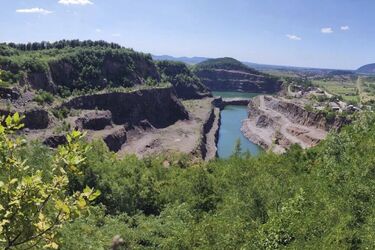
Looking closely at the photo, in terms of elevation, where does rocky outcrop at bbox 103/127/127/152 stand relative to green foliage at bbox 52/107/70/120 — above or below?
below

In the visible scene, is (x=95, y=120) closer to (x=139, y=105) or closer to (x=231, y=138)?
(x=139, y=105)

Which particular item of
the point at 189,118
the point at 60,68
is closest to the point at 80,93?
the point at 60,68

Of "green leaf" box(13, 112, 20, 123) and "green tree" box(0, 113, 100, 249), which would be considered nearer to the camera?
"green tree" box(0, 113, 100, 249)

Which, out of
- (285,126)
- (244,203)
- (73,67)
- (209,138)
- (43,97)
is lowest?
(209,138)

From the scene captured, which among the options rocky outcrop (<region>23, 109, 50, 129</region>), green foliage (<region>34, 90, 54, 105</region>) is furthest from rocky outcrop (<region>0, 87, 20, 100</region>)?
green foliage (<region>34, 90, 54, 105</region>)

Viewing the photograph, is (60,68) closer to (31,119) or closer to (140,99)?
(140,99)

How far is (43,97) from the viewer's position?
10194cm

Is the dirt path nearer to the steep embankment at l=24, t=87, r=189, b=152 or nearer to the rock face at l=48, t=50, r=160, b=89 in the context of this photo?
the steep embankment at l=24, t=87, r=189, b=152

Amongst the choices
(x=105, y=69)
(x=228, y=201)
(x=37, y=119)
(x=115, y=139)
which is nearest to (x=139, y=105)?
(x=105, y=69)

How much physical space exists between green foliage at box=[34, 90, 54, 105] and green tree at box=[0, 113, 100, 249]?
9524 centimetres

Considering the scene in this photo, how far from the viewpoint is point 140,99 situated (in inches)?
5477

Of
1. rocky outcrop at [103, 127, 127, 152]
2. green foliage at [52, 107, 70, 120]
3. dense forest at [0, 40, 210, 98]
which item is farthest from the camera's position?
dense forest at [0, 40, 210, 98]

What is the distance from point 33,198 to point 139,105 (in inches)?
5074

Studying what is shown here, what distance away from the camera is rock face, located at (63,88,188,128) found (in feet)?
400
